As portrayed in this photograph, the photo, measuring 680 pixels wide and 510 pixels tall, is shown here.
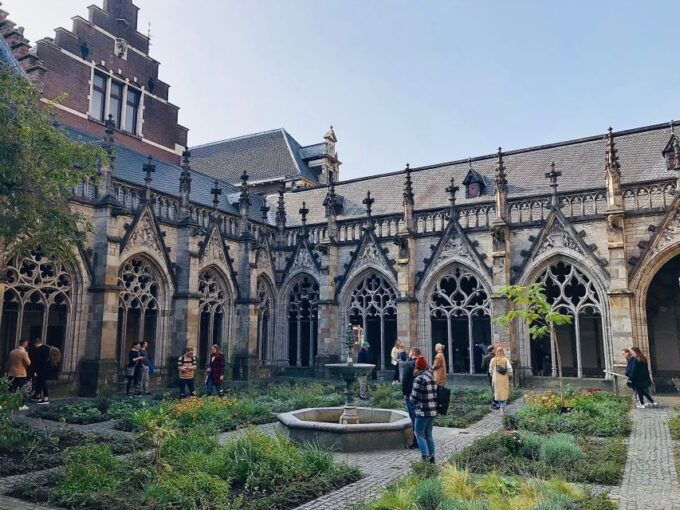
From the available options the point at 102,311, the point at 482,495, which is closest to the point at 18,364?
the point at 102,311

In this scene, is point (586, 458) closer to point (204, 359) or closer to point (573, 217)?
point (573, 217)

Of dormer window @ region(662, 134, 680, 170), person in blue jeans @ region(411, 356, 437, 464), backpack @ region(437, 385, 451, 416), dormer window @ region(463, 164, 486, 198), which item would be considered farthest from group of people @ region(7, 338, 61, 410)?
dormer window @ region(662, 134, 680, 170)

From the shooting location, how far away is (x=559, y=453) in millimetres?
7680

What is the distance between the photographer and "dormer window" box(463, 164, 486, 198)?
840 inches

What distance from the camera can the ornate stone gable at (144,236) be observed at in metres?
17.0

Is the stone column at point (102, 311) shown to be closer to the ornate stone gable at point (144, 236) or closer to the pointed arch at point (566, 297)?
the ornate stone gable at point (144, 236)

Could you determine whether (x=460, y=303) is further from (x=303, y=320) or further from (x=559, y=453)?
(x=559, y=453)

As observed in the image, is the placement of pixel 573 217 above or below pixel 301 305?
above

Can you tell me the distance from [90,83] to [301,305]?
45.2 feet

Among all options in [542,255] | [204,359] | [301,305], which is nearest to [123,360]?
[204,359]

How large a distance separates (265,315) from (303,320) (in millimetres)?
1631

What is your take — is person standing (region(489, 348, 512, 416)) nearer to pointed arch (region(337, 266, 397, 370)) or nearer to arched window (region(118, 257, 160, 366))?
pointed arch (region(337, 266, 397, 370))

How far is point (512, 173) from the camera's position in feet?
71.2

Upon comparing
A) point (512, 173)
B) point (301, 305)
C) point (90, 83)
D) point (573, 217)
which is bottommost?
point (301, 305)
